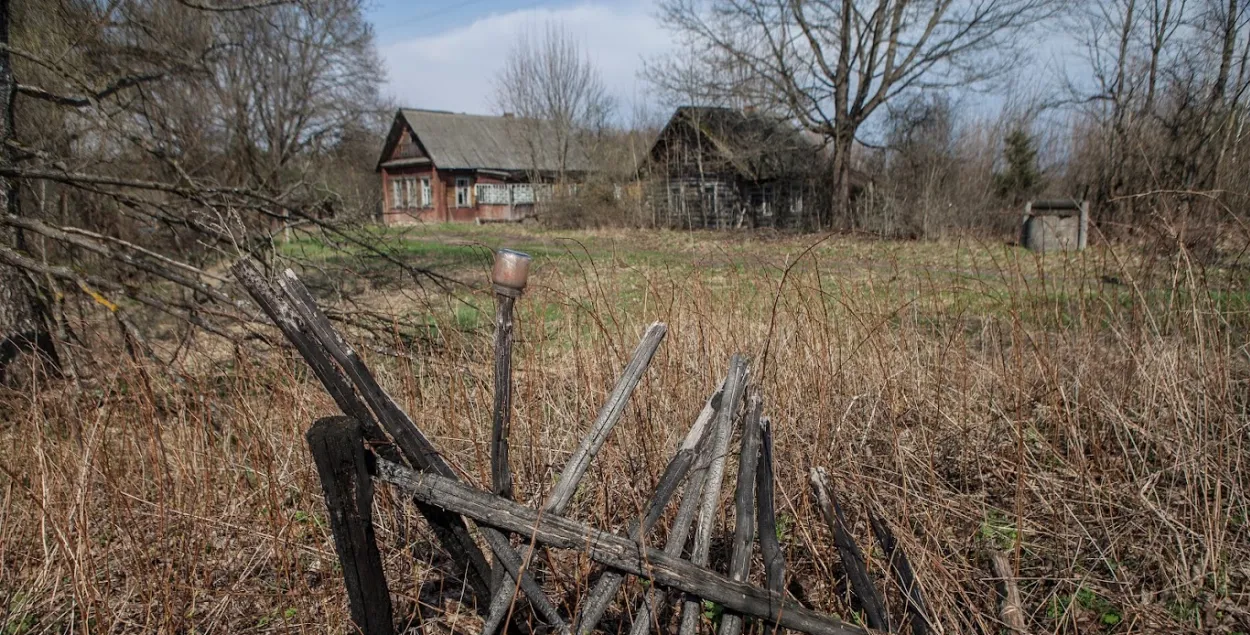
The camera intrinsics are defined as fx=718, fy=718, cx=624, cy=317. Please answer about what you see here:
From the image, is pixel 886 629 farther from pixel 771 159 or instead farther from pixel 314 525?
pixel 771 159

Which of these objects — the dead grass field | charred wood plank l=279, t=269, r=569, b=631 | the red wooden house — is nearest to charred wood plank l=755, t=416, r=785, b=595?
the dead grass field

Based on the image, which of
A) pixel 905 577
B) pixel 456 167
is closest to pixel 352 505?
pixel 905 577

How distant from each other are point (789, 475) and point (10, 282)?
188 inches

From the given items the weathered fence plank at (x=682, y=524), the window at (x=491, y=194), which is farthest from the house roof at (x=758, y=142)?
the weathered fence plank at (x=682, y=524)

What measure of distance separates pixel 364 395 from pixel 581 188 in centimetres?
2355

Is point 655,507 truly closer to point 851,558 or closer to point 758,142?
point 851,558

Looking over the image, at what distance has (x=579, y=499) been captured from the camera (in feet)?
9.32

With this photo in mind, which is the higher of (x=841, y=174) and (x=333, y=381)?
(x=841, y=174)

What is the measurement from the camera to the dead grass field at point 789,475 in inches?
87.7

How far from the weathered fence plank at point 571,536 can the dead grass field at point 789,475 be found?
28cm

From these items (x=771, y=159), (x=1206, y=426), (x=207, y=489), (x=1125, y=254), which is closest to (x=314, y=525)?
(x=207, y=489)

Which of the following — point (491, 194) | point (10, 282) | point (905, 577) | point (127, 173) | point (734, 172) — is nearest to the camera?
point (905, 577)

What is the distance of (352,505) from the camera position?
5.17 ft

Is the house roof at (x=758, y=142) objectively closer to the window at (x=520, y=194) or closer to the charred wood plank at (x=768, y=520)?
the window at (x=520, y=194)
